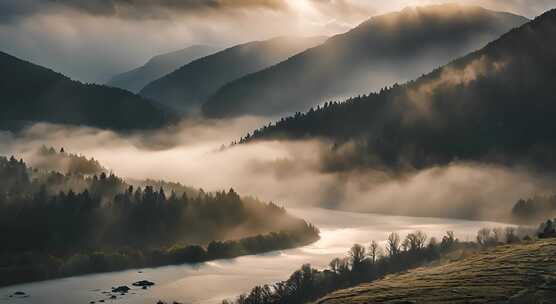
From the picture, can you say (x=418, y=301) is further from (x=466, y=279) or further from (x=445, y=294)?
(x=466, y=279)

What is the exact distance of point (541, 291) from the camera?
172375 millimetres

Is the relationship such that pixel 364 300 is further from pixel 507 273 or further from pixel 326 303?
pixel 507 273

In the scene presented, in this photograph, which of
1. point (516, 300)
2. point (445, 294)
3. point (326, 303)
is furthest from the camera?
point (326, 303)

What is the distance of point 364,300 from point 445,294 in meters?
Result: 18.8

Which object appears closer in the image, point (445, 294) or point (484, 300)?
point (484, 300)

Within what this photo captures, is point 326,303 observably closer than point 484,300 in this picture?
No

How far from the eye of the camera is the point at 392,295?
616ft

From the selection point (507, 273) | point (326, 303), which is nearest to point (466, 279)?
point (507, 273)

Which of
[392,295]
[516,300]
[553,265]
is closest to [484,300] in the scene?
[516,300]

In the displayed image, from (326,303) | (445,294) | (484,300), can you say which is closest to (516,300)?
(484,300)

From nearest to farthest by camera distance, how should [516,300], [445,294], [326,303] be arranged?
[516,300]
[445,294]
[326,303]

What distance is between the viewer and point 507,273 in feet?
649

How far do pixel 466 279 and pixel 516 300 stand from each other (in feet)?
101

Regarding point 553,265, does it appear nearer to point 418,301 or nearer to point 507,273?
point 507,273
